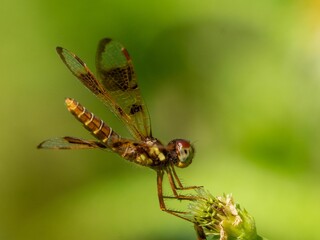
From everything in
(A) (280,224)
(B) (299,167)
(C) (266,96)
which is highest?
(C) (266,96)

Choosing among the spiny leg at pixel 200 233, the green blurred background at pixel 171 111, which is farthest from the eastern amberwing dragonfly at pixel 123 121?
the green blurred background at pixel 171 111

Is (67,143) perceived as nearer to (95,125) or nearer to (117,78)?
(95,125)

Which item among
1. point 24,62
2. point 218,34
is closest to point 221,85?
point 218,34

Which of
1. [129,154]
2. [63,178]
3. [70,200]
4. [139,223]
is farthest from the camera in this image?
→ [63,178]

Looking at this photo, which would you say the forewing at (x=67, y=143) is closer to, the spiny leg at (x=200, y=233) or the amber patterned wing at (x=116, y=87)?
the amber patterned wing at (x=116, y=87)

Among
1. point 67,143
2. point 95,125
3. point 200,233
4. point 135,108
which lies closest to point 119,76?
point 135,108

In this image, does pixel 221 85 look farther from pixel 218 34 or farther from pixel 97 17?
pixel 97 17

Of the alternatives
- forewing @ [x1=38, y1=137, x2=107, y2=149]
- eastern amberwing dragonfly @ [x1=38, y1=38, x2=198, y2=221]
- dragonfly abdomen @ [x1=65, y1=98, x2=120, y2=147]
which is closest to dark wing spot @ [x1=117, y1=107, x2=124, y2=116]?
eastern amberwing dragonfly @ [x1=38, y1=38, x2=198, y2=221]
